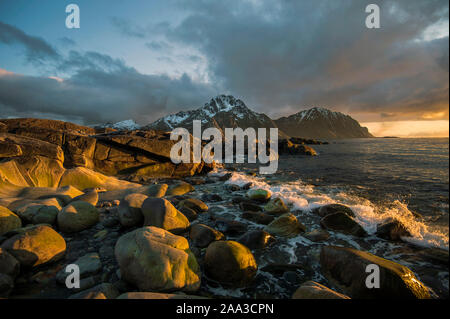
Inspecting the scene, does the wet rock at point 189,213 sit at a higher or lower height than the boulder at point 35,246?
lower

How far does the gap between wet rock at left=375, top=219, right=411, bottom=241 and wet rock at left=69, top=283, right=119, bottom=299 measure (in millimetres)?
7941

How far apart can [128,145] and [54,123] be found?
43.8 ft

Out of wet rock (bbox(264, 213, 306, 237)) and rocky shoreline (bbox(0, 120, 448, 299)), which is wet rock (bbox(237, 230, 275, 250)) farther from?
wet rock (bbox(264, 213, 306, 237))

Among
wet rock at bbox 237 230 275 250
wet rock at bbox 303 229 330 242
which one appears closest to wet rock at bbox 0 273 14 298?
wet rock at bbox 237 230 275 250

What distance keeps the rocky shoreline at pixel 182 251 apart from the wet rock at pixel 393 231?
0.03 meters

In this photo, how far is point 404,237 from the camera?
601 centimetres

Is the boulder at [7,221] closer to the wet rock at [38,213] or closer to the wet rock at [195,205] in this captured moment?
the wet rock at [38,213]

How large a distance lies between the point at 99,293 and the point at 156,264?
34.9 inches

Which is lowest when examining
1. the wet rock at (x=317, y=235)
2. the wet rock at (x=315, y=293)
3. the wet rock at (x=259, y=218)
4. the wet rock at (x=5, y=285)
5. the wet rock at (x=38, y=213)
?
the wet rock at (x=317, y=235)

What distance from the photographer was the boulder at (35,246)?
143 inches

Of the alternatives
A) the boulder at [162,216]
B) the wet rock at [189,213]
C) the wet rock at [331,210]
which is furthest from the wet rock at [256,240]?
the wet rock at [331,210]

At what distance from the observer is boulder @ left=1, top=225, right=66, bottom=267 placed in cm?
363
